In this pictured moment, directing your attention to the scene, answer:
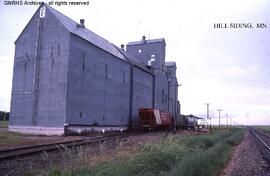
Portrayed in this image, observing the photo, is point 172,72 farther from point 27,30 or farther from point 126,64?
point 27,30

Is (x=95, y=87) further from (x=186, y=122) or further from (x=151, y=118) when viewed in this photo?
(x=186, y=122)

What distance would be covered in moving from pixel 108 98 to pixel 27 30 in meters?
12.8

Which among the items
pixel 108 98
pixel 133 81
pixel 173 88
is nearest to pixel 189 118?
pixel 173 88

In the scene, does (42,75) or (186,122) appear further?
(186,122)

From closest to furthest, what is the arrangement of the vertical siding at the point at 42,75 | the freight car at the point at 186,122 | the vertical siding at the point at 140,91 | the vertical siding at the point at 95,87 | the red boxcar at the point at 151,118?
the vertical siding at the point at 42,75 → the vertical siding at the point at 95,87 → the red boxcar at the point at 151,118 → the vertical siding at the point at 140,91 → the freight car at the point at 186,122

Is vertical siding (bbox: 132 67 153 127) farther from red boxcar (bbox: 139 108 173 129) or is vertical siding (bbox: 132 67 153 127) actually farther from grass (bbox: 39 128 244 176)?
grass (bbox: 39 128 244 176)

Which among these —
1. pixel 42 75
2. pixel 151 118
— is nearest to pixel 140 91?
pixel 151 118

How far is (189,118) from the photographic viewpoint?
240 feet

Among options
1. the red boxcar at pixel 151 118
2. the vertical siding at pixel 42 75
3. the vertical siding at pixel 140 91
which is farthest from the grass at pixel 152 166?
the vertical siding at pixel 140 91

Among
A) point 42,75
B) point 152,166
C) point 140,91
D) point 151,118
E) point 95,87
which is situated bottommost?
point 152,166

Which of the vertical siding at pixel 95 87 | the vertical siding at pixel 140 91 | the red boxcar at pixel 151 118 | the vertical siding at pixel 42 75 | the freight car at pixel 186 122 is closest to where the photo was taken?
the vertical siding at pixel 42 75

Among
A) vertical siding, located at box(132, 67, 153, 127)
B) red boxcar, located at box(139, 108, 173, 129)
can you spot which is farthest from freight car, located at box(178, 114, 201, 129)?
red boxcar, located at box(139, 108, 173, 129)

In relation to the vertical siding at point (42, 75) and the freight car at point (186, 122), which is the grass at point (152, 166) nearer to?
the vertical siding at point (42, 75)

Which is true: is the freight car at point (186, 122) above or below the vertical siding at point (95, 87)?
below
